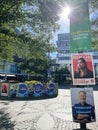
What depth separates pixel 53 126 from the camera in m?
9.20

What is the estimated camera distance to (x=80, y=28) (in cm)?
634

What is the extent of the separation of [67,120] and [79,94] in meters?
4.57

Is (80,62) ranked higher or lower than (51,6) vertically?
lower

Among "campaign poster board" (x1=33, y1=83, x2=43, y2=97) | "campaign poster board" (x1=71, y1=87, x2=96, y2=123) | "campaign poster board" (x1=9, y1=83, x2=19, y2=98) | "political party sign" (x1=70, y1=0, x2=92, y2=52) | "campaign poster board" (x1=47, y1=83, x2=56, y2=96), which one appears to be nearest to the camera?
"campaign poster board" (x1=71, y1=87, x2=96, y2=123)

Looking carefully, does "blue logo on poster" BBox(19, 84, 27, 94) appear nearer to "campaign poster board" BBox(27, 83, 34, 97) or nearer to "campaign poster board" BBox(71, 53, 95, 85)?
"campaign poster board" BBox(27, 83, 34, 97)

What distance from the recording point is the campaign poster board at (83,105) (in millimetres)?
6125

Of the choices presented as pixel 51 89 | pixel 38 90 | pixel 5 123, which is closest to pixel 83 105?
pixel 5 123

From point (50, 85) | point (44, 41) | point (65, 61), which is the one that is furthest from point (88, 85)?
point (65, 61)

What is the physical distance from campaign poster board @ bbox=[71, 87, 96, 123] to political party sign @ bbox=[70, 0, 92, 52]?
3.92 ft

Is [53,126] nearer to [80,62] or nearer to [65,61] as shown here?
[80,62]

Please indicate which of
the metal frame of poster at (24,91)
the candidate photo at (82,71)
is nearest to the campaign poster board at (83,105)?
the candidate photo at (82,71)

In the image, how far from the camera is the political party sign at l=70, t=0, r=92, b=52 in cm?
623

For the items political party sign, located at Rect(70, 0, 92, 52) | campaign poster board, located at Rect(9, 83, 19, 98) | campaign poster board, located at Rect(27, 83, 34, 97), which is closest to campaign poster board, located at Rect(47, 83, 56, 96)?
campaign poster board, located at Rect(27, 83, 34, 97)

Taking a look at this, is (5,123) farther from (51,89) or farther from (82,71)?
(51,89)
